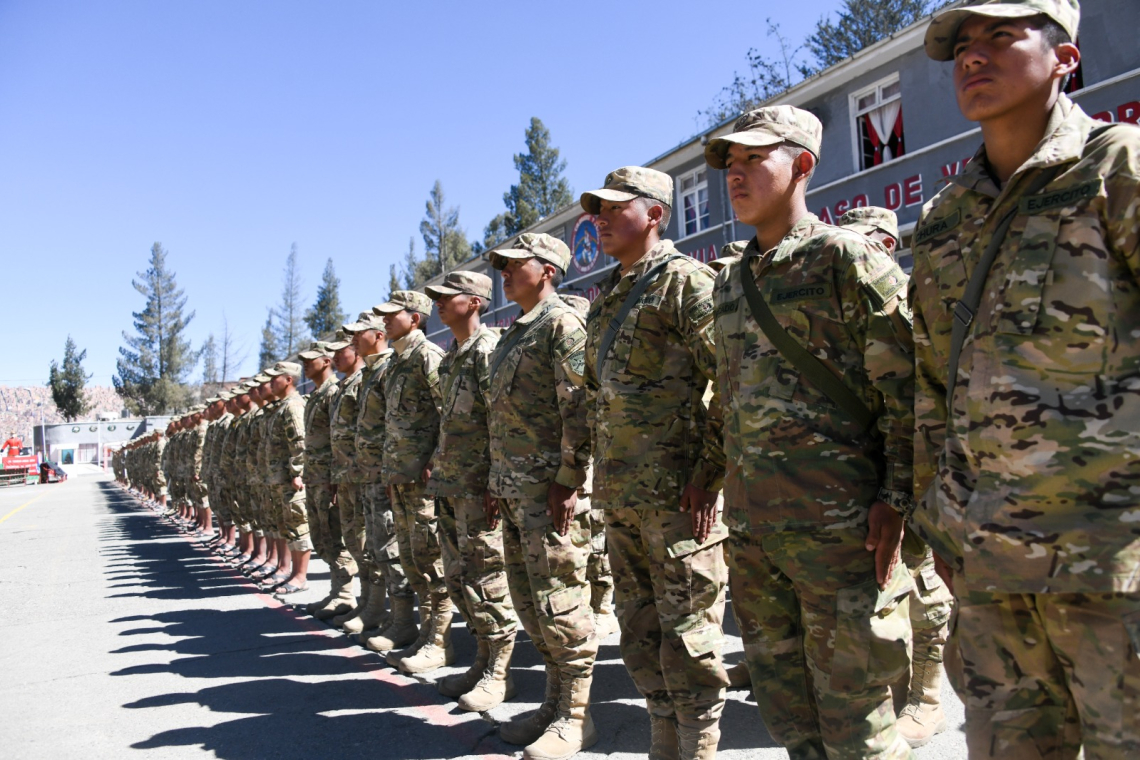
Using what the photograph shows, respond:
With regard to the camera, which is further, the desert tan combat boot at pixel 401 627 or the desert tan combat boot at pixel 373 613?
the desert tan combat boot at pixel 373 613

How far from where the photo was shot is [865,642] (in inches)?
86.7

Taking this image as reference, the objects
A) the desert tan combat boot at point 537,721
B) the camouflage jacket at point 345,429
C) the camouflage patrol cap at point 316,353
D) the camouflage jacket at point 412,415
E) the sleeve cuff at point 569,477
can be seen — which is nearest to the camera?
the sleeve cuff at point 569,477

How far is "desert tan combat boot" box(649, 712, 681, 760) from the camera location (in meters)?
3.16

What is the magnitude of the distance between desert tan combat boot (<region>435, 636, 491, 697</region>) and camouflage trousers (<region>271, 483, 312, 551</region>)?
4.05 meters

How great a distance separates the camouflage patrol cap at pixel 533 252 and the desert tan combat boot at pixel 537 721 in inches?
80.7

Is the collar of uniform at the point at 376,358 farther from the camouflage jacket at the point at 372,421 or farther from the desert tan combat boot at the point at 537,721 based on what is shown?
the desert tan combat boot at the point at 537,721

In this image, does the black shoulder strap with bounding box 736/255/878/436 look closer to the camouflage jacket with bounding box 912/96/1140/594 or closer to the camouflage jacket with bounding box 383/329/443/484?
the camouflage jacket with bounding box 912/96/1140/594

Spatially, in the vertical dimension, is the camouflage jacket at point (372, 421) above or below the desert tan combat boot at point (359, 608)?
above

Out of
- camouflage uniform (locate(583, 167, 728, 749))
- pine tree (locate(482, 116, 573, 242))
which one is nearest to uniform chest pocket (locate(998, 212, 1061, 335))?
camouflage uniform (locate(583, 167, 728, 749))

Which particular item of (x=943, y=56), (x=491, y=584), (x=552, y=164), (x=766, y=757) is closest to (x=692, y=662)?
(x=766, y=757)

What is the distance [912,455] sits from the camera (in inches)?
86.0

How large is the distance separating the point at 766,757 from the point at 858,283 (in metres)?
2.16

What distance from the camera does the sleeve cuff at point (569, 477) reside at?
3705mm

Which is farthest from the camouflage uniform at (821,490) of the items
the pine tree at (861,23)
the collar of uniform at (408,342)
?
the pine tree at (861,23)
